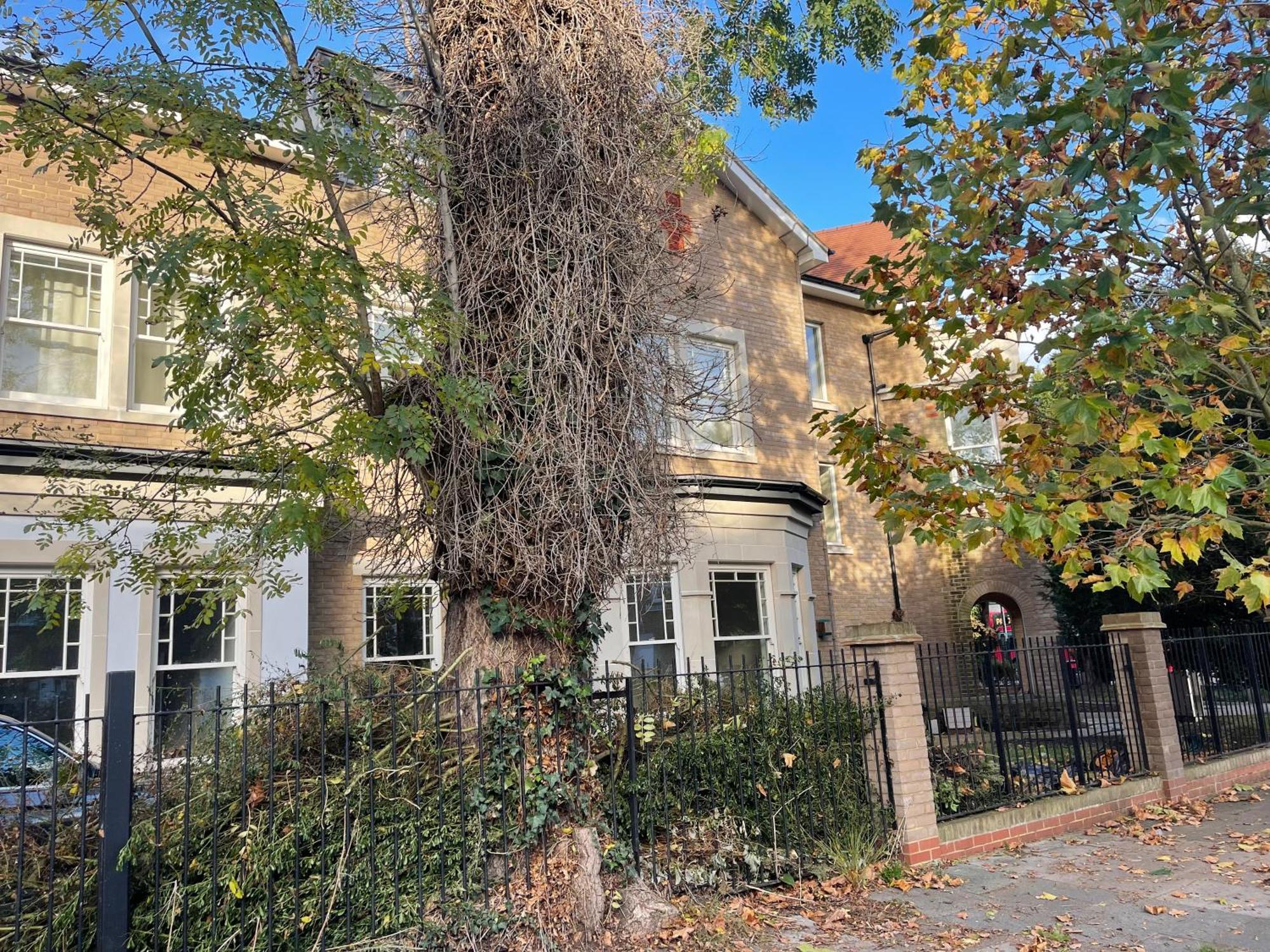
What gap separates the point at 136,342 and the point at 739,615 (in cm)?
853

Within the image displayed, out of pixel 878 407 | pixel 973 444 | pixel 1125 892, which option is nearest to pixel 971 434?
pixel 973 444

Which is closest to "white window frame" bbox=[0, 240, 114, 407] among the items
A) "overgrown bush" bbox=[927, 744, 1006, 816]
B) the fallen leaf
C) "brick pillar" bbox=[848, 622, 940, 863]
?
"brick pillar" bbox=[848, 622, 940, 863]

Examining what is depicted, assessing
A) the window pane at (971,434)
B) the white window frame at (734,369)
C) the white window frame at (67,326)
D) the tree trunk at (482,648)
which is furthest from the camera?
the window pane at (971,434)

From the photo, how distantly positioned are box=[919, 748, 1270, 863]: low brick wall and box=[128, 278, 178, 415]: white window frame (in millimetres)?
8678

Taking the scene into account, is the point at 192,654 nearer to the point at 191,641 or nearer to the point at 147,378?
the point at 191,641

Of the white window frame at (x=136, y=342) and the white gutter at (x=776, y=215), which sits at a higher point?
the white gutter at (x=776, y=215)

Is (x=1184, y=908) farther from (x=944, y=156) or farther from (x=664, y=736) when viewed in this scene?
A: (x=944, y=156)

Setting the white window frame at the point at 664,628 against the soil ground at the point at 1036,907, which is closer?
the soil ground at the point at 1036,907

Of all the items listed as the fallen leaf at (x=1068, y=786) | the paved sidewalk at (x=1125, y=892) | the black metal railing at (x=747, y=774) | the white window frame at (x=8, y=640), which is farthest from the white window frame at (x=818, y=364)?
the white window frame at (x=8, y=640)

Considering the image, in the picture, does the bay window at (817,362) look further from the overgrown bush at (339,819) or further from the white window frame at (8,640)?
the overgrown bush at (339,819)

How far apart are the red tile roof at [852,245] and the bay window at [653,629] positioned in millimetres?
11078

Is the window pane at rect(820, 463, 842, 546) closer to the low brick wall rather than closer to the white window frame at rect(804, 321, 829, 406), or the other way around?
the white window frame at rect(804, 321, 829, 406)

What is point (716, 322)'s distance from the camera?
14141mm

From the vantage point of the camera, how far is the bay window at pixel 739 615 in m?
13.1
